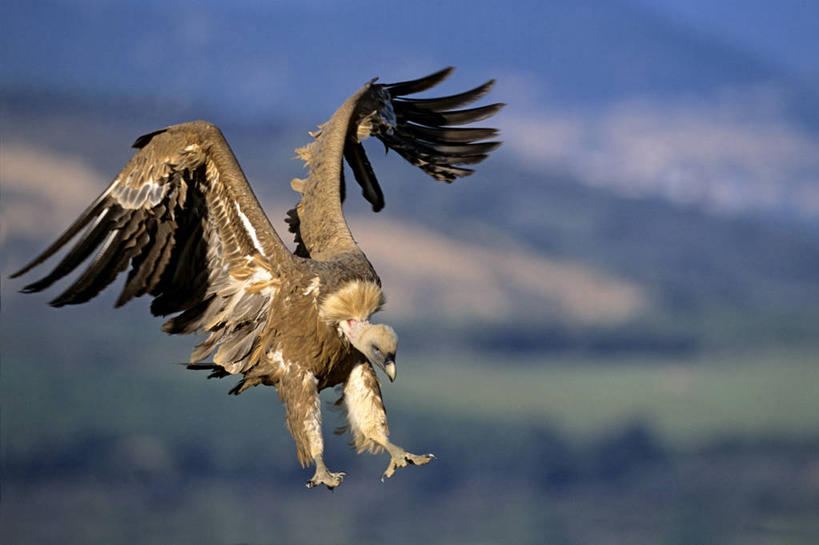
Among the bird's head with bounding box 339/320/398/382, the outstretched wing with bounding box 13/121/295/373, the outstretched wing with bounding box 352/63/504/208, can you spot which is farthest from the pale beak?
the outstretched wing with bounding box 352/63/504/208

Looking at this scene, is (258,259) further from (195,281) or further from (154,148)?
(154,148)

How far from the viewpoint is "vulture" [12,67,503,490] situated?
8352mm

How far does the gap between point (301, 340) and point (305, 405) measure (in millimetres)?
560

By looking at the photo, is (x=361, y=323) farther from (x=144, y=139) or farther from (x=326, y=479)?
(x=144, y=139)

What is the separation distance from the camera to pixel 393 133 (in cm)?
1197

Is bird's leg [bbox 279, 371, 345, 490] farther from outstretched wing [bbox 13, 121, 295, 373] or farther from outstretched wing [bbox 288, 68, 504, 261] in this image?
outstretched wing [bbox 288, 68, 504, 261]

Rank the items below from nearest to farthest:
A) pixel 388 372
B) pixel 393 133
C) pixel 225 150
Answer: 1. pixel 388 372
2. pixel 225 150
3. pixel 393 133

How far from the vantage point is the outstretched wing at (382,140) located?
9.97 metres

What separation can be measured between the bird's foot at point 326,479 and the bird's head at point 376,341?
92cm

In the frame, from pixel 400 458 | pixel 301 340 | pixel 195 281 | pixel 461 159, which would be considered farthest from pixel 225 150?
pixel 461 159

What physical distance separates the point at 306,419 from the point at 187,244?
6.80 feet

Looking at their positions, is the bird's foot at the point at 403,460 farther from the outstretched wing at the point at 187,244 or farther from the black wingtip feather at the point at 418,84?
the black wingtip feather at the point at 418,84

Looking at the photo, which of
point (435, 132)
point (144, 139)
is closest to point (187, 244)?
point (144, 139)

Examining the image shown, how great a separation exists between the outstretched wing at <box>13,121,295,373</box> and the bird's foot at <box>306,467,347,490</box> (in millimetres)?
1268
